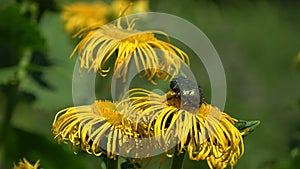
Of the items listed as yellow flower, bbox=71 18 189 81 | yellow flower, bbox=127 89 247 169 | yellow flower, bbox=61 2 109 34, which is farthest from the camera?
yellow flower, bbox=61 2 109 34

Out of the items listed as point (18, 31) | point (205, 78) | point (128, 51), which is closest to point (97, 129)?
point (128, 51)

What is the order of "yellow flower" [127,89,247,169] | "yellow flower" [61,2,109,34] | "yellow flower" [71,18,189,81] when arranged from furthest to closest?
"yellow flower" [61,2,109,34] < "yellow flower" [71,18,189,81] < "yellow flower" [127,89,247,169]

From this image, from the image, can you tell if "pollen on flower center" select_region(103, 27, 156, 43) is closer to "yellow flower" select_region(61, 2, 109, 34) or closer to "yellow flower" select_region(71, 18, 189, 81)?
"yellow flower" select_region(71, 18, 189, 81)

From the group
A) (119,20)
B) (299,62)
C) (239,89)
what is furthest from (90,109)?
(239,89)

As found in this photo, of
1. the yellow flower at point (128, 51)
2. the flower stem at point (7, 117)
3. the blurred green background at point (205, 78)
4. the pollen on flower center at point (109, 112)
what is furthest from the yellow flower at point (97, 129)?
the flower stem at point (7, 117)

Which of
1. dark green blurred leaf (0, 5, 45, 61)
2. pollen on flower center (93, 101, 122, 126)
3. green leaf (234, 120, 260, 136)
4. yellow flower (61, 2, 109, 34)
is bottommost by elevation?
green leaf (234, 120, 260, 136)

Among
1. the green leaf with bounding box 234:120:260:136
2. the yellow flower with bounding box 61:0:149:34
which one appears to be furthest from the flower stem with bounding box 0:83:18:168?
the green leaf with bounding box 234:120:260:136

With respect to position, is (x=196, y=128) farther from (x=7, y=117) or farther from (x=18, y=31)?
(x=18, y=31)
